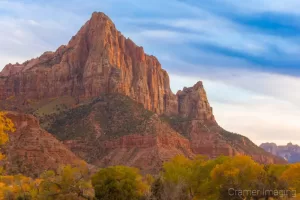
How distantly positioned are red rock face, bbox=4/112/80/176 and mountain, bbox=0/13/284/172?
19.2m

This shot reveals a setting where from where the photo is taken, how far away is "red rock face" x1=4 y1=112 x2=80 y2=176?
10875 cm

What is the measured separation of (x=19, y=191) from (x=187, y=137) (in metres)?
120

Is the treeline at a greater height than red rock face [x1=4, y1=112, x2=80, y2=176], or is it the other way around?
red rock face [x1=4, y1=112, x2=80, y2=176]

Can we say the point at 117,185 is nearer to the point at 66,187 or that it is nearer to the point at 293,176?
the point at 66,187

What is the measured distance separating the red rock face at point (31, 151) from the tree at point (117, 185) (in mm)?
47443

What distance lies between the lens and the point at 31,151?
380 feet

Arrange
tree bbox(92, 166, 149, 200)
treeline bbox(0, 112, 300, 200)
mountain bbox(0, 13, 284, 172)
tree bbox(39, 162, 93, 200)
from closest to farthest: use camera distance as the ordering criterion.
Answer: tree bbox(39, 162, 93, 200) < treeline bbox(0, 112, 300, 200) < tree bbox(92, 166, 149, 200) < mountain bbox(0, 13, 284, 172)

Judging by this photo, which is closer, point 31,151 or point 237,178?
point 237,178

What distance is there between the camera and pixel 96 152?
147 m

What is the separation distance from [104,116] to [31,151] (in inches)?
1696

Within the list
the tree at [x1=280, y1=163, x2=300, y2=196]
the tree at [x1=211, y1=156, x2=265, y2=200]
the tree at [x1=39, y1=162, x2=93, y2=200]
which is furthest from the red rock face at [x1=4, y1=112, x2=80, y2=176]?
the tree at [x1=280, y1=163, x2=300, y2=196]

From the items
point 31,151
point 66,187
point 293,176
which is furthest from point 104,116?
point 66,187

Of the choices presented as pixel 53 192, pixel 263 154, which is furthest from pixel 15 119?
pixel 263 154

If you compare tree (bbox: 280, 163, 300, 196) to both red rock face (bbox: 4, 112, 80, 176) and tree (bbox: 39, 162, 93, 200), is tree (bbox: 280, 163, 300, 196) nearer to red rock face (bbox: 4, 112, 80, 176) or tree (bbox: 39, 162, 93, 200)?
tree (bbox: 39, 162, 93, 200)
